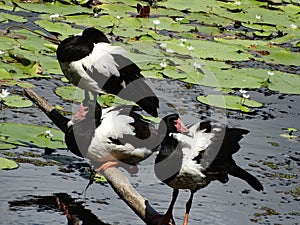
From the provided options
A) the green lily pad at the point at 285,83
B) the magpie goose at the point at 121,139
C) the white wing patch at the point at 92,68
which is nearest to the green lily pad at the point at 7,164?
the magpie goose at the point at 121,139

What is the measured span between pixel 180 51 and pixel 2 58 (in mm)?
2108

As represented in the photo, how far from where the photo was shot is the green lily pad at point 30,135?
6121 millimetres

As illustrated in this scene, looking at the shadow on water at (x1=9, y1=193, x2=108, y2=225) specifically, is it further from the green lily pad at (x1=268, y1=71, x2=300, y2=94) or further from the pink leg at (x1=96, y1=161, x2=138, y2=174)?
the green lily pad at (x1=268, y1=71, x2=300, y2=94)

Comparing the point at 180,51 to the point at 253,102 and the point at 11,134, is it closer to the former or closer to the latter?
the point at 253,102

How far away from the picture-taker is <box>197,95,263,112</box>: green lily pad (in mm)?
7660

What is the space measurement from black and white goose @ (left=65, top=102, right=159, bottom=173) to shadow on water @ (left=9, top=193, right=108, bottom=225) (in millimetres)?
336

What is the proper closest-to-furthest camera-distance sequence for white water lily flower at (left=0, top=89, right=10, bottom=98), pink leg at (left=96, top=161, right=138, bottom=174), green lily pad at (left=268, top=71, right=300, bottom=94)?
pink leg at (left=96, top=161, right=138, bottom=174)
white water lily flower at (left=0, top=89, right=10, bottom=98)
green lily pad at (left=268, top=71, right=300, bottom=94)

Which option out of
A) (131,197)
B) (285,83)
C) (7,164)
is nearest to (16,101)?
(7,164)

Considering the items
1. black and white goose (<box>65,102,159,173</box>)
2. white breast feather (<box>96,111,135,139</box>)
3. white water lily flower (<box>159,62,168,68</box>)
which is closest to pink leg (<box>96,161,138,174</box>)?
black and white goose (<box>65,102,159,173</box>)

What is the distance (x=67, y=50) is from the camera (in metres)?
6.02

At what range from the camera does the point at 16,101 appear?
686 cm

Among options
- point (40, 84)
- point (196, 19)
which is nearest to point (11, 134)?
point (40, 84)

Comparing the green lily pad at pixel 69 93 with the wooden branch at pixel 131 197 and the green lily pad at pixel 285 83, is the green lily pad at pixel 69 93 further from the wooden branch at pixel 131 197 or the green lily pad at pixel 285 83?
the green lily pad at pixel 285 83

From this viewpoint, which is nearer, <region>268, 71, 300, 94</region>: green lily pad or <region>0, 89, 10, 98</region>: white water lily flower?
<region>0, 89, 10, 98</region>: white water lily flower
